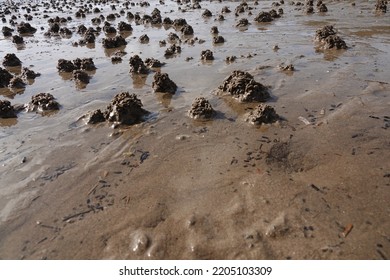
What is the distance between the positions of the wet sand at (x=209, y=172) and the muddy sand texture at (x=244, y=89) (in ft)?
0.70

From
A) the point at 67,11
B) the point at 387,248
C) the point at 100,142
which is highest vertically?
the point at 67,11

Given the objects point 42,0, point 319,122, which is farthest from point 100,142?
point 42,0

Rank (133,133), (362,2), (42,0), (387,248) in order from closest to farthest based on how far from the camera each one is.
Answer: (387,248) < (133,133) < (362,2) < (42,0)

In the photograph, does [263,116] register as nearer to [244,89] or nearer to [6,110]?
[244,89]

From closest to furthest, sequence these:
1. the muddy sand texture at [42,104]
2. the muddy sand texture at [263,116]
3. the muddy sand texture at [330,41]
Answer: the muddy sand texture at [263,116]
the muddy sand texture at [42,104]
the muddy sand texture at [330,41]

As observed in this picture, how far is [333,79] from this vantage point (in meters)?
8.38

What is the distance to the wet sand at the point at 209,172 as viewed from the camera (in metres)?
4.23

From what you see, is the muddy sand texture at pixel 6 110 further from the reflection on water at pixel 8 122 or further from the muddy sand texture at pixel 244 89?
the muddy sand texture at pixel 244 89

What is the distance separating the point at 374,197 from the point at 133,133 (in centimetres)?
416

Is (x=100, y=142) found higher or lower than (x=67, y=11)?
lower

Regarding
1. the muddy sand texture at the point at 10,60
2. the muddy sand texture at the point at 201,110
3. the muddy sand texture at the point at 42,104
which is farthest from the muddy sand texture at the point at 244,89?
the muddy sand texture at the point at 10,60

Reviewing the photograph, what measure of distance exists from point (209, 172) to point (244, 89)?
3.01m

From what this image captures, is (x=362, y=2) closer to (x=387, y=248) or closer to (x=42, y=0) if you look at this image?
(x=387, y=248)

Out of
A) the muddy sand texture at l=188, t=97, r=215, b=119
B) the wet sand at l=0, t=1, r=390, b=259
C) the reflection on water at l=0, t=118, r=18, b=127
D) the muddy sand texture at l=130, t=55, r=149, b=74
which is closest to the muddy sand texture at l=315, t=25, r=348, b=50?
the wet sand at l=0, t=1, r=390, b=259
